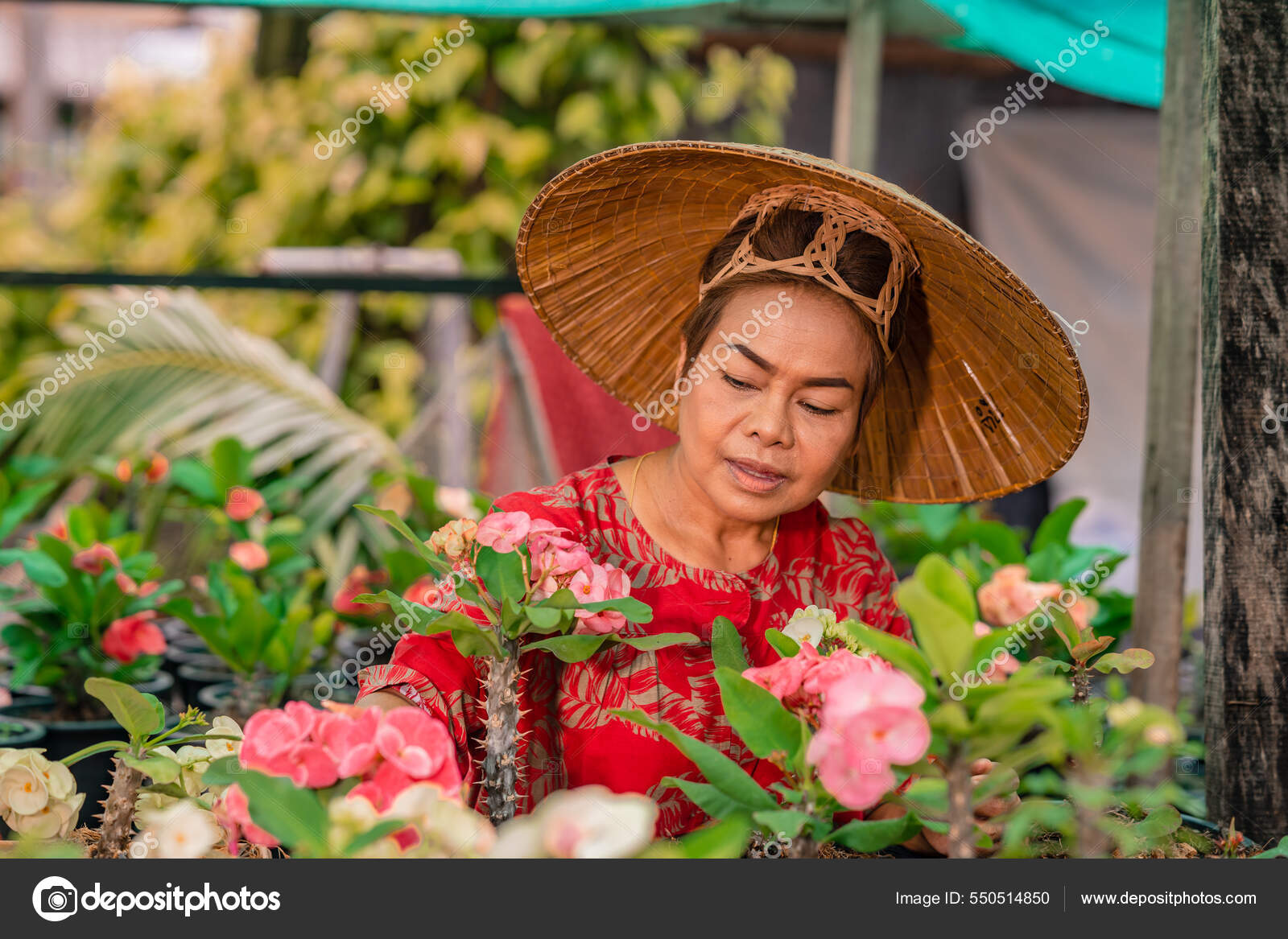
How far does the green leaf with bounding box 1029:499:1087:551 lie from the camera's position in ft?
7.47

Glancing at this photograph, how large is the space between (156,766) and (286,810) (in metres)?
0.31

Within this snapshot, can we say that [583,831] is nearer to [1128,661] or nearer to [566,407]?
[1128,661]

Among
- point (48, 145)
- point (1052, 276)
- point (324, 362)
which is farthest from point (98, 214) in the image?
point (1052, 276)

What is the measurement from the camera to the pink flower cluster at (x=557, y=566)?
1061mm

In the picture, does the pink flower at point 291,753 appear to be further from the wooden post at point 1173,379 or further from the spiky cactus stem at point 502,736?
the wooden post at point 1173,379

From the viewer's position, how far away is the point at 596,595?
1.07m

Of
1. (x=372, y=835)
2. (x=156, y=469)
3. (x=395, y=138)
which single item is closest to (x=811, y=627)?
(x=372, y=835)

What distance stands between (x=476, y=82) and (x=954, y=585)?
14.4 ft

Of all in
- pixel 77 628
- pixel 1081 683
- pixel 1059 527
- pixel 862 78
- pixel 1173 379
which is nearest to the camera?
pixel 1081 683

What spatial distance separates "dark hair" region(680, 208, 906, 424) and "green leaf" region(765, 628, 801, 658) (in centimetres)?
44

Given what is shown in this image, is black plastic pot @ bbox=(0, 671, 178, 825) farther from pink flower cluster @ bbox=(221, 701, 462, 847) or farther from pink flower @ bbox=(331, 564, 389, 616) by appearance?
pink flower cluster @ bbox=(221, 701, 462, 847)

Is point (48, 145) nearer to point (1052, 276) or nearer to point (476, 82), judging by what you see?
point (476, 82)

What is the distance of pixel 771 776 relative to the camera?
4.58 ft
